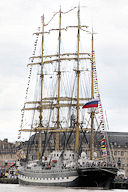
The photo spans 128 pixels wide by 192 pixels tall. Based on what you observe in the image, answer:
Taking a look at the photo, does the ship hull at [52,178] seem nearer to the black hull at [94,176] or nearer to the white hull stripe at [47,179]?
the white hull stripe at [47,179]

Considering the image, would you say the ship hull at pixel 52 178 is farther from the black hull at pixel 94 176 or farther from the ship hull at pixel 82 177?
the black hull at pixel 94 176

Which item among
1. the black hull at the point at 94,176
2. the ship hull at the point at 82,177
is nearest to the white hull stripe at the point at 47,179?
the ship hull at the point at 82,177

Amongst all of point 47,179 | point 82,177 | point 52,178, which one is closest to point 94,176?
point 82,177

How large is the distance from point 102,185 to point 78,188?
450cm

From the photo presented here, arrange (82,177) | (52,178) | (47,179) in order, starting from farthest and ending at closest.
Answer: (47,179), (52,178), (82,177)

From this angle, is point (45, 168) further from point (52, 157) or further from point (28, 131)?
point (28, 131)

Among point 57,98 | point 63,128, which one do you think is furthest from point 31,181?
point 57,98

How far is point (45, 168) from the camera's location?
359 ft

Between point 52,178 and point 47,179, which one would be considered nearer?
point 52,178

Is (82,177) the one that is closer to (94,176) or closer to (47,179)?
(94,176)

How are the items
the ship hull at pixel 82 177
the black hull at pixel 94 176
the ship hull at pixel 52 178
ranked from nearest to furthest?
1. the black hull at pixel 94 176
2. the ship hull at pixel 82 177
3. the ship hull at pixel 52 178

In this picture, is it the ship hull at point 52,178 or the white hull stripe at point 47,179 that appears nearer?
the ship hull at point 52,178

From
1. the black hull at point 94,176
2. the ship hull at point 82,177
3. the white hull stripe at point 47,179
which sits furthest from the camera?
the white hull stripe at point 47,179

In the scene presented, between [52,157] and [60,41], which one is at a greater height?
[60,41]
